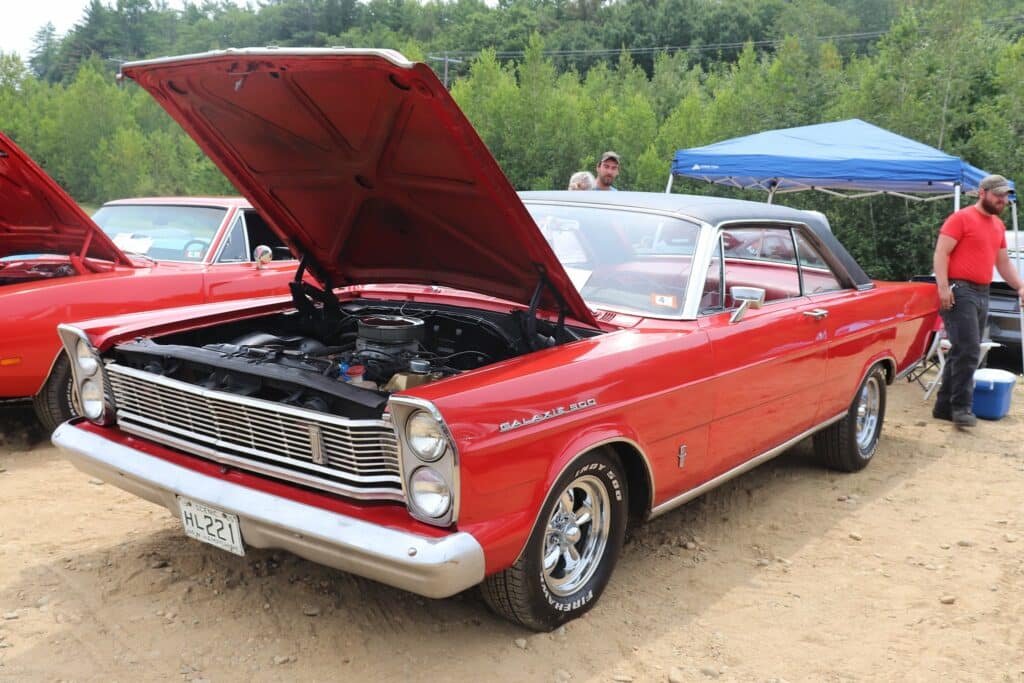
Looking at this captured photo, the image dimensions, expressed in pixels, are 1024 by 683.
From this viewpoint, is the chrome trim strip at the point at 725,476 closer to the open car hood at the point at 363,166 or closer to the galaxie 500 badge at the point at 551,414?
the galaxie 500 badge at the point at 551,414

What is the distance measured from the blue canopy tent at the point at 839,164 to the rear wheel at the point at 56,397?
7.26 meters

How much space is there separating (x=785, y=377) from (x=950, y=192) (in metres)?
6.21

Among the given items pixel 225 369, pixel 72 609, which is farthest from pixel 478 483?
pixel 72 609

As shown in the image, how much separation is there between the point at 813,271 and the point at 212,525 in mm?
3463

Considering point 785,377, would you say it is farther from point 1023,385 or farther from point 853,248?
point 853,248

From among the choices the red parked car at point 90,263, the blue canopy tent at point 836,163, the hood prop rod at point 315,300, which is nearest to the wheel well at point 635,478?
the hood prop rod at point 315,300

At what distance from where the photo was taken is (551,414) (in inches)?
113

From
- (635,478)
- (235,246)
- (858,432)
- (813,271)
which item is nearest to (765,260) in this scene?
(813,271)

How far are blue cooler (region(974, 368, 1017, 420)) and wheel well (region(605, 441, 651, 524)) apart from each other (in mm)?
4412

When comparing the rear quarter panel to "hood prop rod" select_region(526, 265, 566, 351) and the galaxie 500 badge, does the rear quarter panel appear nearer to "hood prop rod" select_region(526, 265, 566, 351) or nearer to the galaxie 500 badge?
"hood prop rod" select_region(526, 265, 566, 351)

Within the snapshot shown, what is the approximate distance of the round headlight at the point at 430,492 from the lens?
260 cm

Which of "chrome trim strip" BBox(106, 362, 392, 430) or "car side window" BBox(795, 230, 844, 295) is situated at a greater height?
"car side window" BBox(795, 230, 844, 295)

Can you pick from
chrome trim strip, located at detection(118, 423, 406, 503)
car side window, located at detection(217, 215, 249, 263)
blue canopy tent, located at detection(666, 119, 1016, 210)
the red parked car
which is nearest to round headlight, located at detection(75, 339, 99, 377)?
chrome trim strip, located at detection(118, 423, 406, 503)

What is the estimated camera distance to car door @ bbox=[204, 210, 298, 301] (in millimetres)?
6016
